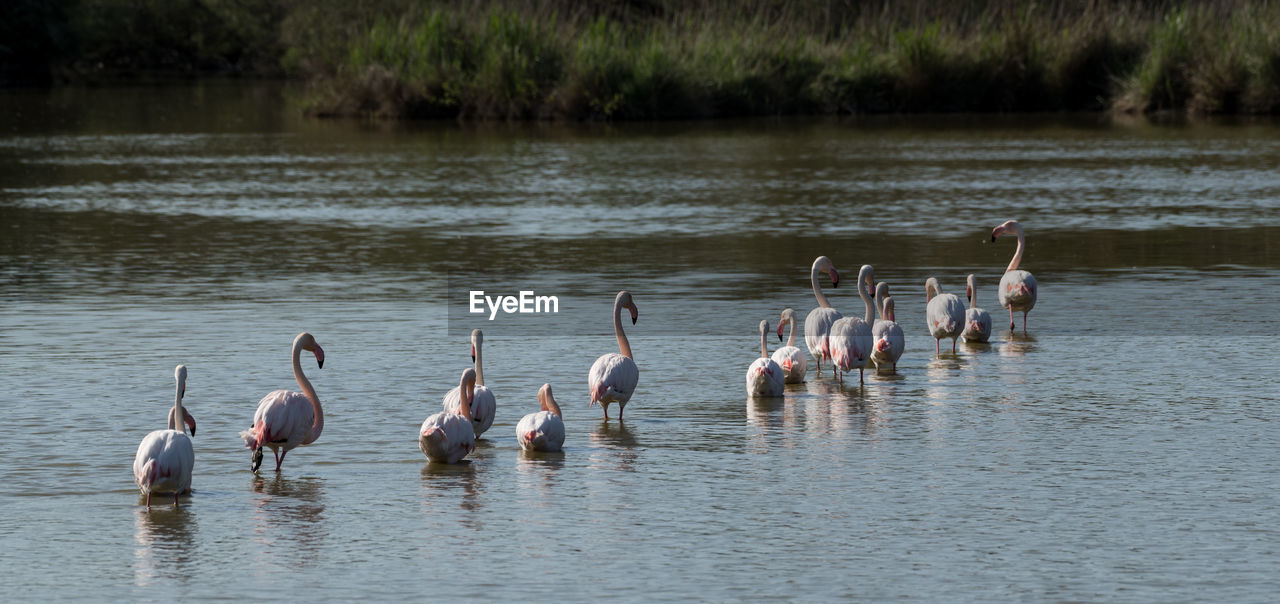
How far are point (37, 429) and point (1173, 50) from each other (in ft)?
99.9

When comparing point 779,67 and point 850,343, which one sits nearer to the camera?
point 850,343

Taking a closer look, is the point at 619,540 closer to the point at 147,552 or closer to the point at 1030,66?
the point at 147,552

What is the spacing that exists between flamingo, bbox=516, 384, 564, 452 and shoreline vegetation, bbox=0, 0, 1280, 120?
87.0 ft

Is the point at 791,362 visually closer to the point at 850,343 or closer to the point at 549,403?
the point at 850,343

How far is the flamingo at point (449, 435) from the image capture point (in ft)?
25.6

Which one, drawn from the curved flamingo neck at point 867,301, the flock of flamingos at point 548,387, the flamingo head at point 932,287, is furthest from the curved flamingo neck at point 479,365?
the flamingo head at point 932,287

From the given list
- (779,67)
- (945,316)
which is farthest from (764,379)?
(779,67)

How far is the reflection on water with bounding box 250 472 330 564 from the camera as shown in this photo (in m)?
6.68

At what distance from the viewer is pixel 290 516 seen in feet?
23.4

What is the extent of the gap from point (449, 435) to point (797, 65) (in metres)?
29.3

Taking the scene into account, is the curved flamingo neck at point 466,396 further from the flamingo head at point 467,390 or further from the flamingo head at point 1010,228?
the flamingo head at point 1010,228

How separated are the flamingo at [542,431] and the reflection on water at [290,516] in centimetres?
97

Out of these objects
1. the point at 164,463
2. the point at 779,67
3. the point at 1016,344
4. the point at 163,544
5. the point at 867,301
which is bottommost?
the point at 163,544

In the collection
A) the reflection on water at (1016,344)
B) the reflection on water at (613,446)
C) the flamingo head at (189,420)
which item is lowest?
the reflection on water at (613,446)
